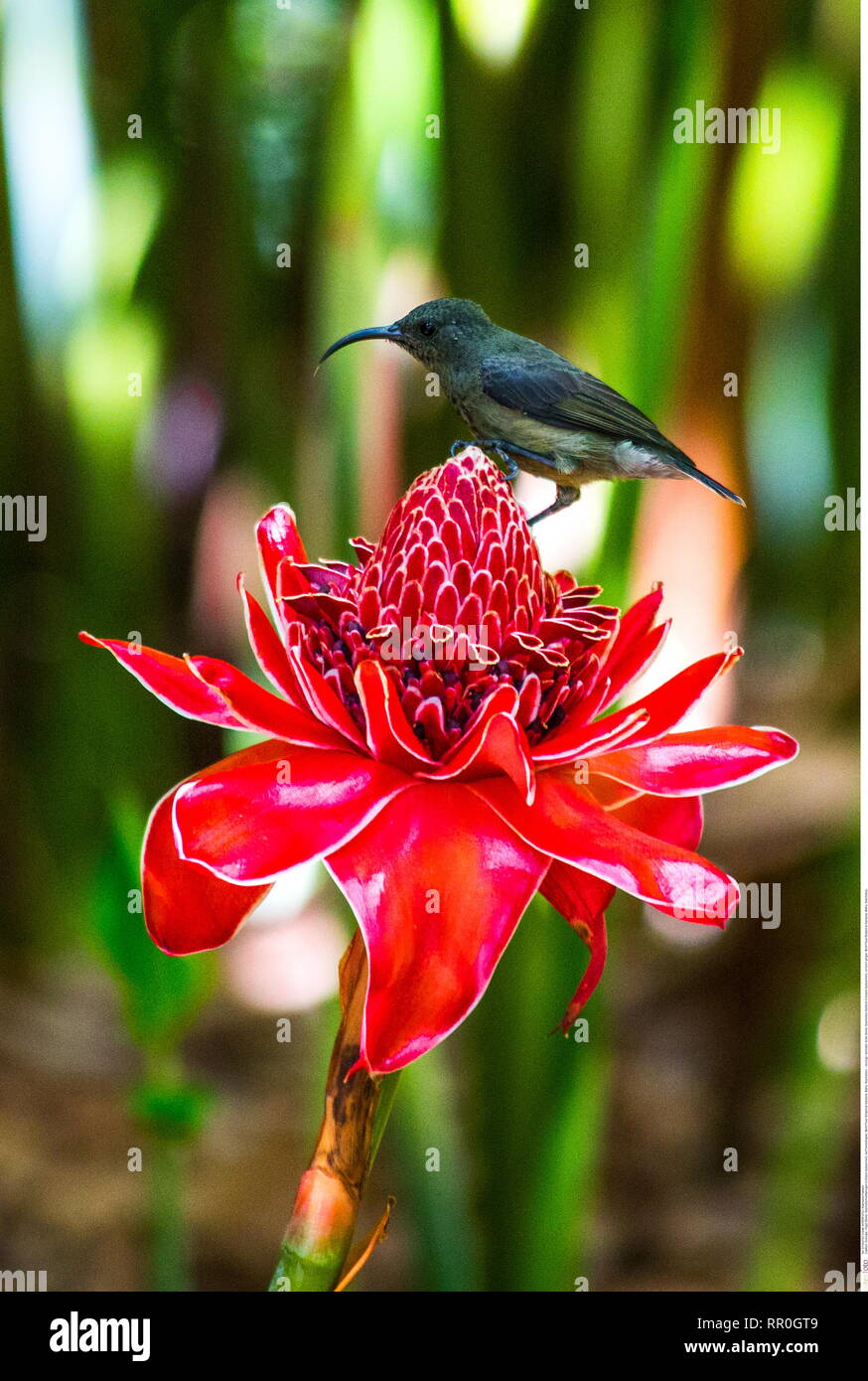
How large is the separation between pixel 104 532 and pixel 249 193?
0.26 metres

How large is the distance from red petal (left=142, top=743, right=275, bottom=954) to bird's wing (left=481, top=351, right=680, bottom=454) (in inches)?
11.5

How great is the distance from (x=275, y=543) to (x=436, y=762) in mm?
166

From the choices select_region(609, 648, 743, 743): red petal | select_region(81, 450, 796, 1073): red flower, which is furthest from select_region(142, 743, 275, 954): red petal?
select_region(609, 648, 743, 743): red petal

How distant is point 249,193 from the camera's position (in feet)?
2.74

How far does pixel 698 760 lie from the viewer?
58cm

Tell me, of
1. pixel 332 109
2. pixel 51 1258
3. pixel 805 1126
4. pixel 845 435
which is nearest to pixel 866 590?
pixel 845 435

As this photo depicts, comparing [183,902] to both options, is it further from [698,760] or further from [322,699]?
[698,760]

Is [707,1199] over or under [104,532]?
under

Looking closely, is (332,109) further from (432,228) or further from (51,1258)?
(51,1258)

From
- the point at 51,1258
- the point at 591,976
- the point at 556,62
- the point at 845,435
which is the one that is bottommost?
the point at 51,1258

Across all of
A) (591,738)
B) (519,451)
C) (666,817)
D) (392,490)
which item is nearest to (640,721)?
(591,738)

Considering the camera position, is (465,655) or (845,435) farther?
(845,435)

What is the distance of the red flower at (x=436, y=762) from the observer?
0.50 m

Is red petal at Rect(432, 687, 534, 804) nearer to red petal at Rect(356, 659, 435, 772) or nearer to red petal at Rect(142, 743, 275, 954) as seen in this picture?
red petal at Rect(356, 659, 435, 772)
